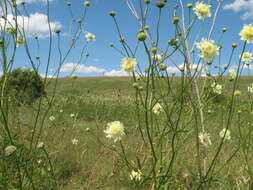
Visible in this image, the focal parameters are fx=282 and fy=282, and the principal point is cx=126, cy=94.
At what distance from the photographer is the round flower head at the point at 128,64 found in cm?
129

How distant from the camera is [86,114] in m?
8.12

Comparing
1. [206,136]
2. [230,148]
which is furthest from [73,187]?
[230,148]

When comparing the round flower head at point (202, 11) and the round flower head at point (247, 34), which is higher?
the round flower head at point (202, 11)

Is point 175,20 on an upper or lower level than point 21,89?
upper

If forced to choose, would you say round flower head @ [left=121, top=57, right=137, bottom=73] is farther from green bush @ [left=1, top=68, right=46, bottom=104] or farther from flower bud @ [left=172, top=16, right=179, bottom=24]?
green bush @ [left=1, top=68, right=46, bottom=104]

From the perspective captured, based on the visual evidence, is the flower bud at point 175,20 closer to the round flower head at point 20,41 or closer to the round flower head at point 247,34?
the round flower head at point 247,34

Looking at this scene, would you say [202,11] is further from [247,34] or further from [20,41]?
[20,41]

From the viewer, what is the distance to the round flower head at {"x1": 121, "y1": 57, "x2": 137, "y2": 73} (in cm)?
129

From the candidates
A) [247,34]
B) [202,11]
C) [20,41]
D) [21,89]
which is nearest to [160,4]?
[202,11]

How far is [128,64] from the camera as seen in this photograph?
1304mm

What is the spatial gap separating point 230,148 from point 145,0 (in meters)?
2.89

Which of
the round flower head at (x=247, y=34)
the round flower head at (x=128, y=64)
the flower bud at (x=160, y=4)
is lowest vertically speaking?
the round flower head at (x=128, y=64)

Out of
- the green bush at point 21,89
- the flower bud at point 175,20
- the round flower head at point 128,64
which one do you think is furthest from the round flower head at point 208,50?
the green bush at point 21,89

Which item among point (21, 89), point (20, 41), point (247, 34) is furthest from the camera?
point (21, 89)
